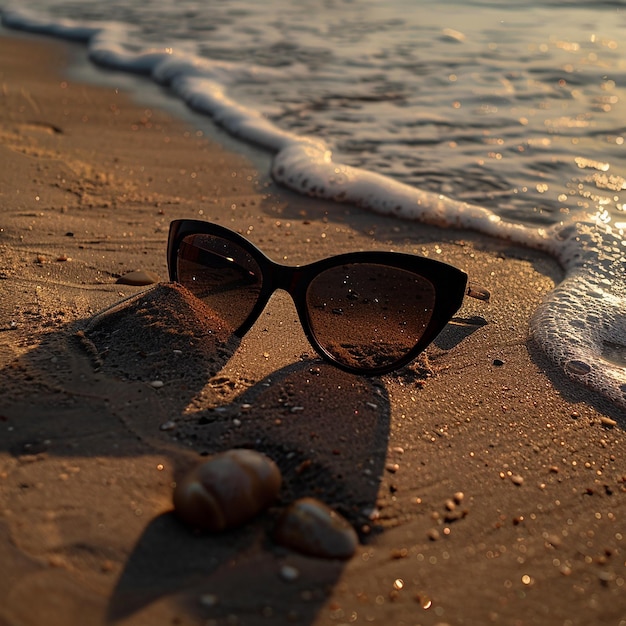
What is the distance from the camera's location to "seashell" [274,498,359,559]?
150 cm

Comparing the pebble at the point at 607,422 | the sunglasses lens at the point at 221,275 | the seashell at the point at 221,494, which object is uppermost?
the sunglasses lens at the point at 221,275

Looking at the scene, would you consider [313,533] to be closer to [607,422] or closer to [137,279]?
[607,422]

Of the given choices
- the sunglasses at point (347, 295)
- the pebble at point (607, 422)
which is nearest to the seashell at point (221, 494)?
the sunglasses at point (347, 295)

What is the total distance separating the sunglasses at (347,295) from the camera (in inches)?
82.4

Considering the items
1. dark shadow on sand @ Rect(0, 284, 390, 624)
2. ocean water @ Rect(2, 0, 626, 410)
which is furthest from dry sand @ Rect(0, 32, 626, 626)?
ocean water @ Rect(2, 0, 626, 410)

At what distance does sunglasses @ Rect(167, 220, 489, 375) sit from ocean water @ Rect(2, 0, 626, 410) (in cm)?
61

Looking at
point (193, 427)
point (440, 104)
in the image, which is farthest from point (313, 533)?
point (440, 104)

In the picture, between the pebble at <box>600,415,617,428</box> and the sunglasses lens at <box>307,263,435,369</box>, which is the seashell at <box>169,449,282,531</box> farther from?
the pebble at <box>600,415,617,428</box>

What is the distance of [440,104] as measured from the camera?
539 cm

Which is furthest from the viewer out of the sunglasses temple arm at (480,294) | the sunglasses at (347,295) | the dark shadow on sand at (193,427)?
the sunglasses temple arm at (480,294)

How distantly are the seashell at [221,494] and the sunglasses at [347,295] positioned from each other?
2.27 feet

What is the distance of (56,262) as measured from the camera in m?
2.77

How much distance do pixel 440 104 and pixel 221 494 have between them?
453 centimetres

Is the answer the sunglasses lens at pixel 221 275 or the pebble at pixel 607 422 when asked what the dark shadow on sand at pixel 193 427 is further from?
the pebble at pixel 607 422
